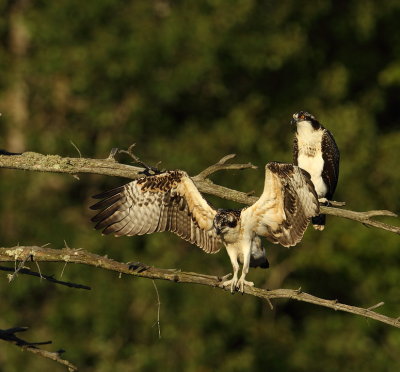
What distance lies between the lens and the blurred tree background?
1458 cm

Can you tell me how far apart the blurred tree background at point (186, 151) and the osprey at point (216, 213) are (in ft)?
21.6

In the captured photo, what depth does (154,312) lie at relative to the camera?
1479 centimetres

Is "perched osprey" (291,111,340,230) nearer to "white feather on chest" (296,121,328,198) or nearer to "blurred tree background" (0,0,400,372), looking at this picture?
"white feather on chest" (296,121,328,198)

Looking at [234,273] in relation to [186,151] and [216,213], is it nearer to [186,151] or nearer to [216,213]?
[216,213]

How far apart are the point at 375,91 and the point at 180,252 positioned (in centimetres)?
454

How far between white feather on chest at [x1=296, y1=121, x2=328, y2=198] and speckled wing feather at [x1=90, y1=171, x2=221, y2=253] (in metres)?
2.20

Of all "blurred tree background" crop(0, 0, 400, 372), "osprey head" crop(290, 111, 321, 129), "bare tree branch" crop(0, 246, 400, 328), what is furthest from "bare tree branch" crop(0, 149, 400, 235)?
"blurred tree background" crop(0, 0, 400, 372)

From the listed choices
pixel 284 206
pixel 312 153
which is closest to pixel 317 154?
pixel 312 153

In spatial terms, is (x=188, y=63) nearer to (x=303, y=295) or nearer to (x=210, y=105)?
(x=210, y=105)

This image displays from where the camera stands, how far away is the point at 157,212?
24.7 ft

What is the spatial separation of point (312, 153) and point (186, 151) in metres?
5.49

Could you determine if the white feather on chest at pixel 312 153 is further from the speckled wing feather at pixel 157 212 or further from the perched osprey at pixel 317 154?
the speckled wing feather at pixel 157 212

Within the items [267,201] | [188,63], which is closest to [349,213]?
[267,201]

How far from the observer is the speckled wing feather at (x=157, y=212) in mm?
7387
